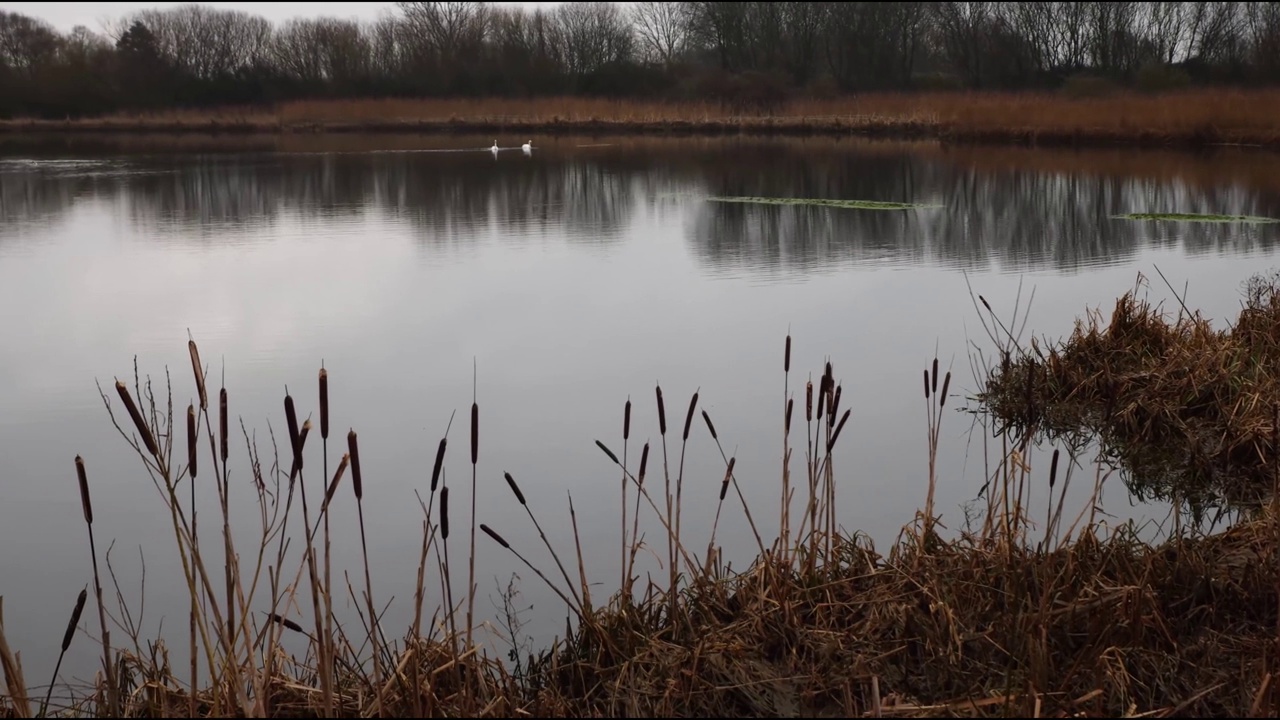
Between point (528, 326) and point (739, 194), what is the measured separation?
6.86 m

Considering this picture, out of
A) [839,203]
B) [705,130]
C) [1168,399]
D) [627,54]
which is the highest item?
[627,54]

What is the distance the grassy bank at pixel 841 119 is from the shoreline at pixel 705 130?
0.08 ft

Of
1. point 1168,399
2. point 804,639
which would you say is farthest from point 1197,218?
point 804,639

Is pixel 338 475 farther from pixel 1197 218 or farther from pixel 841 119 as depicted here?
pixel 841 119

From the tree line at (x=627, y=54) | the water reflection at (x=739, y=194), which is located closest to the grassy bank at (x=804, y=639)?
the water reflection at (x=739, y=194)

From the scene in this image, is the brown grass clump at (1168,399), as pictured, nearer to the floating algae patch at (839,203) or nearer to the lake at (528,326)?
the lake at (528,326)

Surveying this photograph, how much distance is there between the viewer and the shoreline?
18045 mm

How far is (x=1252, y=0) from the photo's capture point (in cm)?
3250

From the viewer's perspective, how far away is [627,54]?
1459 inches

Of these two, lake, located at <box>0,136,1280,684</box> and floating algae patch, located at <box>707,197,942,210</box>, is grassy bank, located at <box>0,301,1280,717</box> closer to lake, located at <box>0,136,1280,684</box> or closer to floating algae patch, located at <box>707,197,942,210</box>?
lake, located at <box>0,136,1280,684</box>

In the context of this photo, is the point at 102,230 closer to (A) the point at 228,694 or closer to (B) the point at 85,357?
(B) the point at 85,357

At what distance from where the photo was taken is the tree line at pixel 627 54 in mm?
32875

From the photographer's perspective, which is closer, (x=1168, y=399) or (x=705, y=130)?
(x=1168, y=399)

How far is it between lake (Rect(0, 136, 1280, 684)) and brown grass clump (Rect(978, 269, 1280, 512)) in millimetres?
234
